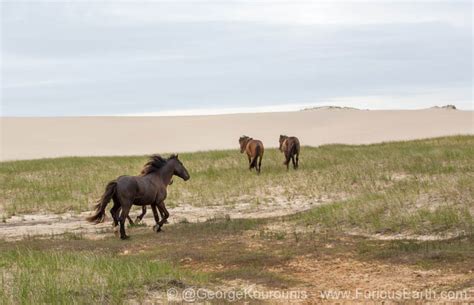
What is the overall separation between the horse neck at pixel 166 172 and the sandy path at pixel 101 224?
164 centimetres

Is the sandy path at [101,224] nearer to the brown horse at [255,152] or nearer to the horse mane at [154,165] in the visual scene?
the horse mane at [154,165]

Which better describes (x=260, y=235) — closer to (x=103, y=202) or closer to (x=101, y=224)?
(x=103, y=202)

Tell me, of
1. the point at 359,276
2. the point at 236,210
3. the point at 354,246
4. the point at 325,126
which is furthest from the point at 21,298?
the point at 325,126

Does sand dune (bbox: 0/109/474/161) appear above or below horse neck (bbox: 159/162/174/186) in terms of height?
above

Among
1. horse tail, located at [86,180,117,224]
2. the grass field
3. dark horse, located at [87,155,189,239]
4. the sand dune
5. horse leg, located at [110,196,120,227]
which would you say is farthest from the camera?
the sand dune

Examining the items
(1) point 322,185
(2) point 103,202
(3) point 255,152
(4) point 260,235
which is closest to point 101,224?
(2) point 103,202

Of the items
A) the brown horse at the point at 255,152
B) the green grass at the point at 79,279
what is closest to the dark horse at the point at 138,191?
the green grass at the point at 79,279

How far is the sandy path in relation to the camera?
16.9m

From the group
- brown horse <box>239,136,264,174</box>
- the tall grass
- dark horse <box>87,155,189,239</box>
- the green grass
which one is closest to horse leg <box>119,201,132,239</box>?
dark horse <box>87,155,189,239</box>

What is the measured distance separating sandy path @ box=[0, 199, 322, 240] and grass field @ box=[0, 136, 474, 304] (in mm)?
679

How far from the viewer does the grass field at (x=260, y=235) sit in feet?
31.3

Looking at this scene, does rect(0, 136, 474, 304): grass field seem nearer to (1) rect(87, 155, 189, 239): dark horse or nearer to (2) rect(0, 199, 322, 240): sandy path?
(1) rect(87, 155, 189, 239): dark horse

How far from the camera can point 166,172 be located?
16.6 m

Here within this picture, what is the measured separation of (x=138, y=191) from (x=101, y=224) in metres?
3.28
